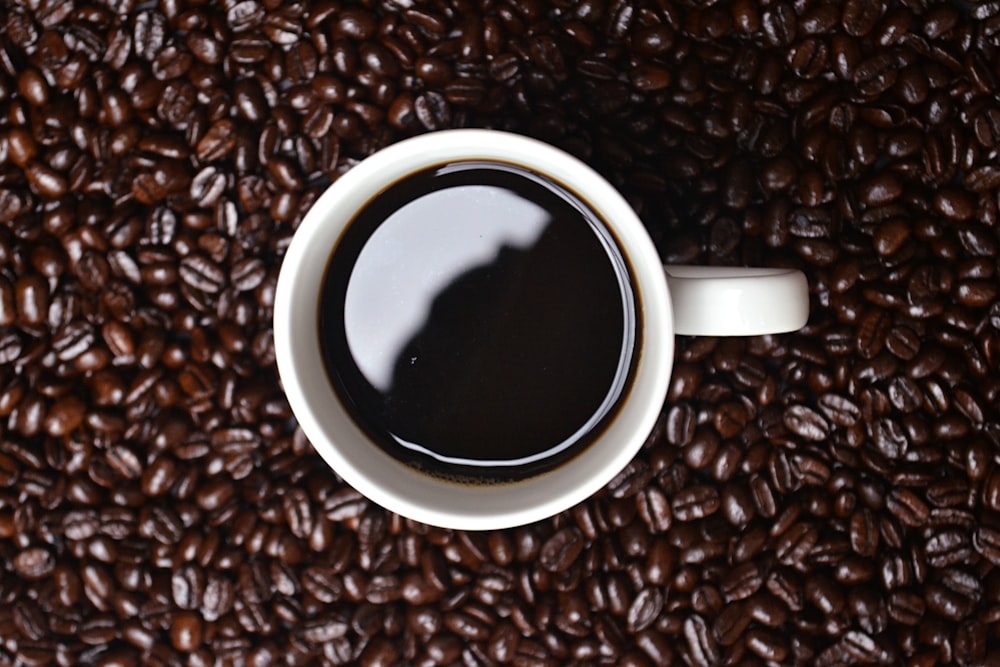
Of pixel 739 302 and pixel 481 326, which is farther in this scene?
pixel 481 326

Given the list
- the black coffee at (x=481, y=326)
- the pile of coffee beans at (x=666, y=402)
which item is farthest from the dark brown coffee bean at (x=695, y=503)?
the black coffee at (x=481, y=326)

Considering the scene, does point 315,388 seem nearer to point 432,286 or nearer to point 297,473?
point 432,286

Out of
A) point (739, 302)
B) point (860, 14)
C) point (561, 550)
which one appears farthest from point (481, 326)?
point (860, 14)

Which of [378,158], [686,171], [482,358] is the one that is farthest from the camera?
[686,171]

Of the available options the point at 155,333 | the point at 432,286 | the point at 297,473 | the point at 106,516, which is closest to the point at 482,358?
the point at 432,286

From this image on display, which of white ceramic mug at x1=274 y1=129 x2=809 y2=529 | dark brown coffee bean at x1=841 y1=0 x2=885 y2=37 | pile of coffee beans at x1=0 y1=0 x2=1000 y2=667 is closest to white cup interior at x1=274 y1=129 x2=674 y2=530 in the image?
white ceramic mug at x1=274 y1=129 x2=809 y2=529

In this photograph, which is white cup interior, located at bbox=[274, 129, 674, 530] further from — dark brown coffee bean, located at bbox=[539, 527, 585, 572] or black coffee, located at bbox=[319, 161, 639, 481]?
dark brown coffee bean, located at bbox=[539, 527, 585, 572]

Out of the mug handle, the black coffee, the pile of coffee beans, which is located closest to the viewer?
the mug handle

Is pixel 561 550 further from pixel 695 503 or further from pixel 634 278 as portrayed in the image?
pixel 634 278
